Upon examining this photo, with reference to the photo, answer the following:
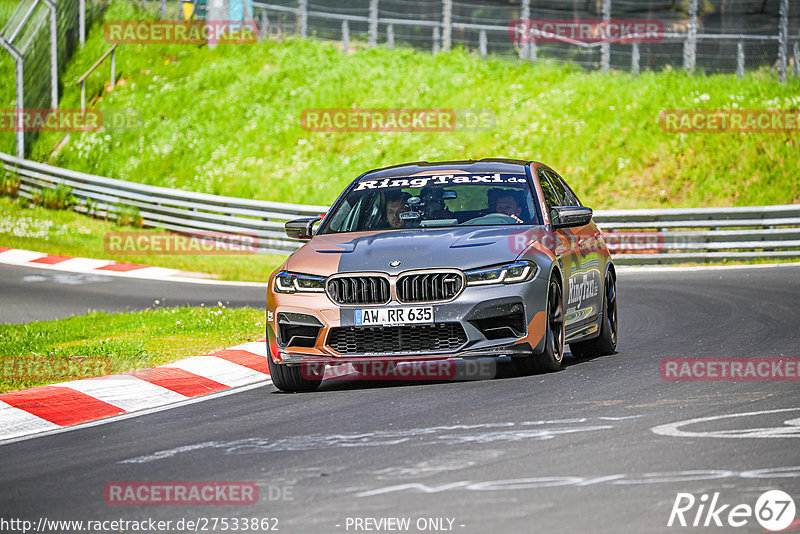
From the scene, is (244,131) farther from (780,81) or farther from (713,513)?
(713,513)

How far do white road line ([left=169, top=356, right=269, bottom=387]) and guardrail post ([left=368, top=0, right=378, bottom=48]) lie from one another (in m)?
21.1

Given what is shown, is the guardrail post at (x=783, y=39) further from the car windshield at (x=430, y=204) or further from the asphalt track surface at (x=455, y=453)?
the car windshield at (x=430, y=204)

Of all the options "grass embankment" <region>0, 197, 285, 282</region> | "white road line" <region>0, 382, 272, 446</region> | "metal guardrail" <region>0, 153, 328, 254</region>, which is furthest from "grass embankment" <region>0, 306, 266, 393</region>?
"metal guardrail" <region>0, 153, 328, 254</region>

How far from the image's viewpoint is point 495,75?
30.8 m

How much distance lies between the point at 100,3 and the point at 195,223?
515 inches

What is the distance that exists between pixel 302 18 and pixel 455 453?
28.0 m

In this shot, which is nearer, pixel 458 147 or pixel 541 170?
pixel 541 170

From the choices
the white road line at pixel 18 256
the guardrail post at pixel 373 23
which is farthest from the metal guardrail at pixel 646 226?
the guardrail post at pixel 373 23

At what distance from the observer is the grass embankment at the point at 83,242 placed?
22.1 metres

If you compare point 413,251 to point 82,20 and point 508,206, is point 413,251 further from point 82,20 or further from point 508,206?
point 82,20

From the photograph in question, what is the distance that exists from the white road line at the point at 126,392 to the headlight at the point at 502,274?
2.44 m

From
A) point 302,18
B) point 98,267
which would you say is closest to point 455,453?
point 98,267

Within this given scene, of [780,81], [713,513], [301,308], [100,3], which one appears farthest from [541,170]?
[100,3]

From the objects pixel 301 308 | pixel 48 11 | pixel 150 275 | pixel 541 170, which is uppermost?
pixel 48 11
